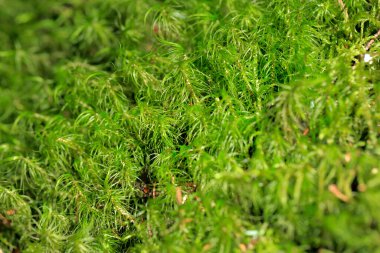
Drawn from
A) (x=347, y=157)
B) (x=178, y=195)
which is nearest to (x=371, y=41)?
(x=347, y=157)

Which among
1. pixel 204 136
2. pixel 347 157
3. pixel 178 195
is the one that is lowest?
pixel 178 195

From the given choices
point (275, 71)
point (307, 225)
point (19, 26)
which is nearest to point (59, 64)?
point (19, 26)

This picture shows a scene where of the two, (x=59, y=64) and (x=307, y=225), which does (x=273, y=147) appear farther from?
(x=59, y=64)

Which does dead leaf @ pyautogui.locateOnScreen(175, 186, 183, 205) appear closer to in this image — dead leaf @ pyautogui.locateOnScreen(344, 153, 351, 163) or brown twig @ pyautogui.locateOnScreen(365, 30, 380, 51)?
dead leaf @ pyautogui.locateOnScreen(344, 153, 351, 163)

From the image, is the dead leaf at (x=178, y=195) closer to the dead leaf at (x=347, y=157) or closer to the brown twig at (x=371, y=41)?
the dead leaf at (x=347, y=157)

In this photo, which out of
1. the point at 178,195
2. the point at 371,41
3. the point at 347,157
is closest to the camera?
the point at 347,157

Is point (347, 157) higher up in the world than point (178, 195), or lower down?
higher up

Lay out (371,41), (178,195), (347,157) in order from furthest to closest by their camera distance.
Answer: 1. (371,41)
2. (178,195)
3. (347,157)

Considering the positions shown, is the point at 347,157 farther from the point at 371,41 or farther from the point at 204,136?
the point at 371,41

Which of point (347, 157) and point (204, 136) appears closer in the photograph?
point (347, 157)
